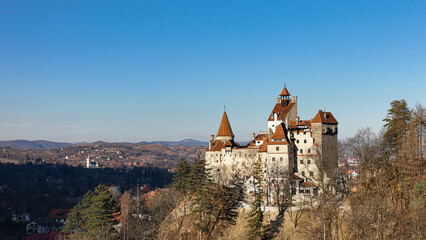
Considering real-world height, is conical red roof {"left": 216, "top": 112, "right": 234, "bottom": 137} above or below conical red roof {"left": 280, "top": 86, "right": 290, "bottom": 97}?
below

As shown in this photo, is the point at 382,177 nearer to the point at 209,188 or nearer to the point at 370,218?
the point at 370,218

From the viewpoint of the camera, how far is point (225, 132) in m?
85.2

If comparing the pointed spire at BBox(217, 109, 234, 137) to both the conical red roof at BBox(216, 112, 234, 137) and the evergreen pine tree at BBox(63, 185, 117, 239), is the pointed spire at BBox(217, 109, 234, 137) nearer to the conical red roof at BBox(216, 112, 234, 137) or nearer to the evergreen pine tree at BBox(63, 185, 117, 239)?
the conical red roof at BBox(216, 112, 234, 137)

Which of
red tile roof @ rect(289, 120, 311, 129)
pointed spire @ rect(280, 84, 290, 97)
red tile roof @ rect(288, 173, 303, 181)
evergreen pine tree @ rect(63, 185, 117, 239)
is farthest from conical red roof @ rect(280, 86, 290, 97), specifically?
evergreen pine tree @ rect(63, 185, 117, 239)

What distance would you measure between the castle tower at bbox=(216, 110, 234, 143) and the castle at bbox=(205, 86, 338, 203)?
448 centimetres

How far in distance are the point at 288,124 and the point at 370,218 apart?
2977 centimetres

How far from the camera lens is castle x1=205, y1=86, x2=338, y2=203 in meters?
69.9

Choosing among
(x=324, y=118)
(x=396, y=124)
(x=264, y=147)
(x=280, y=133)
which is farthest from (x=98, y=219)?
(x=396, y=124)

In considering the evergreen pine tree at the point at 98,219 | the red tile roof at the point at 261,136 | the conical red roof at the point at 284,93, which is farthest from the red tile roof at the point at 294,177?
the evergreen pine tree at the point at 98,219

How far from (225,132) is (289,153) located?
58.9ft

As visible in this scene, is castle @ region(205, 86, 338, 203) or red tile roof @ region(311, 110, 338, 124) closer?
castle @ region(205, 86, 338, 203)

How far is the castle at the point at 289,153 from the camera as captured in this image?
2751 inches

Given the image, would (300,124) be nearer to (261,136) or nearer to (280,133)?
(280,133)

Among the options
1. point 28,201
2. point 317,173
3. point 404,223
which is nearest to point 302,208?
point 317,173
